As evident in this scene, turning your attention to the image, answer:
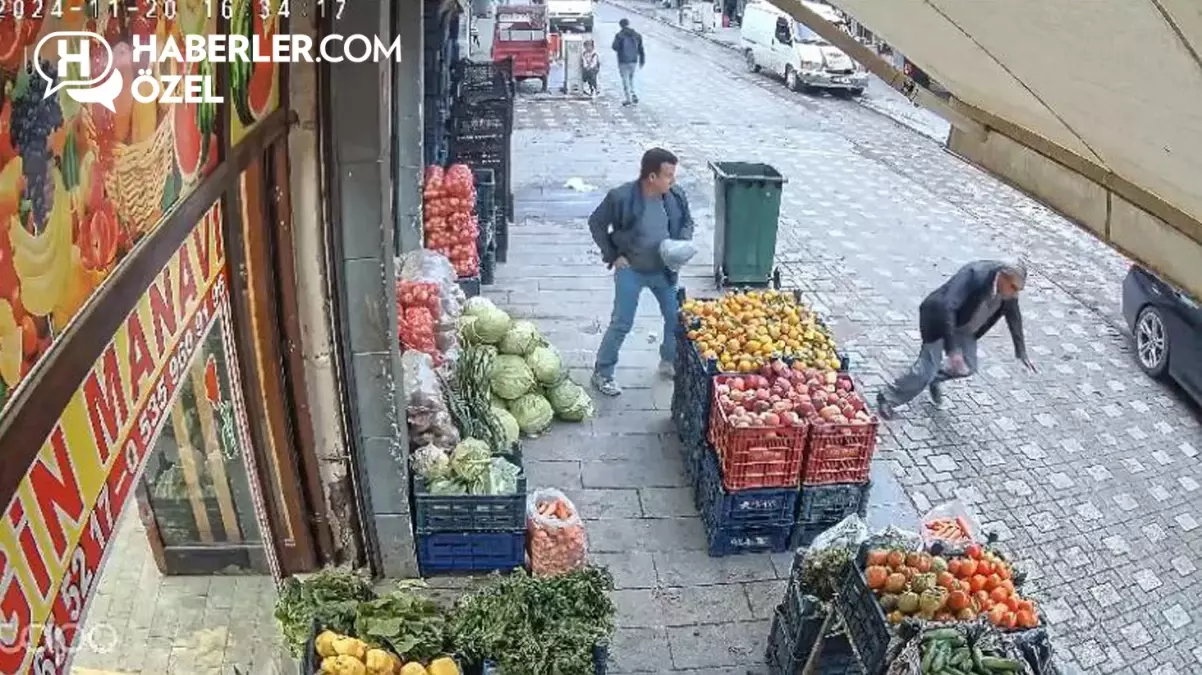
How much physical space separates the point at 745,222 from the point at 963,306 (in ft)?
10.3

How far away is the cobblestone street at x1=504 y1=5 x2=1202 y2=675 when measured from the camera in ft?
20.1

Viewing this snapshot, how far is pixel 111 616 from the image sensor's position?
5.24 meters

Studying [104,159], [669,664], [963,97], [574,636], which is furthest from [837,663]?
[104,159]

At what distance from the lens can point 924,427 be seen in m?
8.21

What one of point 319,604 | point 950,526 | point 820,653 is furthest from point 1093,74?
point 950,526

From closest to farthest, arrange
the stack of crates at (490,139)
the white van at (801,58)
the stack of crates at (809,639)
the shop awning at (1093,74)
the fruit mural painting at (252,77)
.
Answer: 1. the shop awning at (1093,74)
2. the fruit mural painting at (252,77)
3. the stack of crates at (809,639)
4. the stack of crates at (490,139)
5. the white van at (801,58)

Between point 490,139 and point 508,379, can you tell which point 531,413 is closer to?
point 508,379

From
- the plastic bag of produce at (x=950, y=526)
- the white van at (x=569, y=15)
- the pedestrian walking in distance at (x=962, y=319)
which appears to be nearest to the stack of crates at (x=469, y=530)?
the plastic bag of produce at (x=950, y=526)

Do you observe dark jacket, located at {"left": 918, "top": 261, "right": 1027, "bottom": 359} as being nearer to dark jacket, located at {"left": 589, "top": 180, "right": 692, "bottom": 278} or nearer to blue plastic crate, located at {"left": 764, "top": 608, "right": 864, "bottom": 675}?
dark jacket, located at {"left": 589, "top": 180, "right": 692, "bottom": 278}

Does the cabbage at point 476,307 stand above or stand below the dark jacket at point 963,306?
below

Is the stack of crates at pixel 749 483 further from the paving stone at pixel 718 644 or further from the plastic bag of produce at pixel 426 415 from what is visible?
the plastic bag of produce at pixel 426 415

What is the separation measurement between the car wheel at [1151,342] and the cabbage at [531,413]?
5.84 metres

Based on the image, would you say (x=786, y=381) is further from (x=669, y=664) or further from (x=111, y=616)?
(x=111, y=616)

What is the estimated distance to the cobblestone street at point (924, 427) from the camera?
6.14 meters
